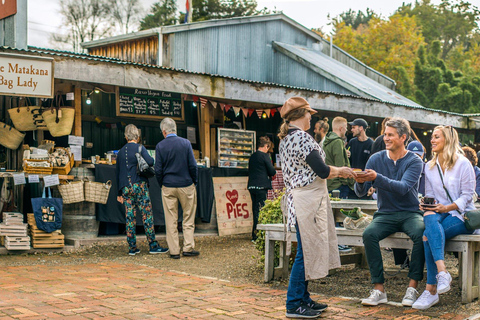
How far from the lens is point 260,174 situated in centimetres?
998

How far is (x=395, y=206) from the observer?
5359mm

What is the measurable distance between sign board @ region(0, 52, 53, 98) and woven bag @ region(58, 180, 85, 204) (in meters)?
1.45

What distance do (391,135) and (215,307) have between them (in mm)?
2282

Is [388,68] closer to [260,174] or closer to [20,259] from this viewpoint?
[260,174]

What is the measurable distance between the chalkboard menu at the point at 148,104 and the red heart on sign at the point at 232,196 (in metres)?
1.90

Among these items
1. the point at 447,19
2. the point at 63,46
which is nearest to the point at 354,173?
the point at 63,46

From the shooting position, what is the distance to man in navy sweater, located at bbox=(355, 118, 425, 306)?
514 cm

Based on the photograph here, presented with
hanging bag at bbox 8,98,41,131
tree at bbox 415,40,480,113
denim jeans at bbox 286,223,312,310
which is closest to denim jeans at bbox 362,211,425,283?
denim jeans at bbox 286,223,312,310

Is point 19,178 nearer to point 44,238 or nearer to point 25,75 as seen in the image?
point 44,238

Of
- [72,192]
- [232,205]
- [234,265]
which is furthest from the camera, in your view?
[232,205]

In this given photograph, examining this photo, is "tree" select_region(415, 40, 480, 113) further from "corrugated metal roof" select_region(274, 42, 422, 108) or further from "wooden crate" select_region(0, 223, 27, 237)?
"wooden crate" select_region(0, 223, 27, 237)

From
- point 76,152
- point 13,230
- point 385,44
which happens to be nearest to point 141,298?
point 13,230

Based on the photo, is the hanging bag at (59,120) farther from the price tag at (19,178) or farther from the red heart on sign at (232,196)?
the red heart on sign at (232,196)

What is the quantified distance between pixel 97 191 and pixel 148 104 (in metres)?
2.69
